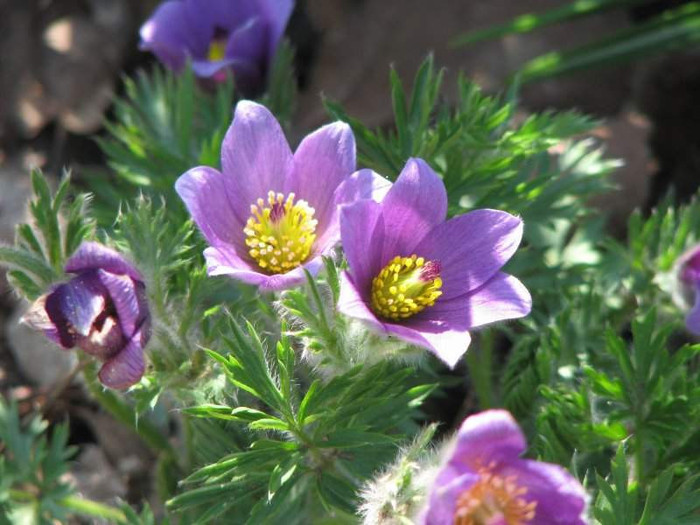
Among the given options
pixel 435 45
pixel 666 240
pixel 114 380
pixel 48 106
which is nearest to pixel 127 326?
pixel 114 380

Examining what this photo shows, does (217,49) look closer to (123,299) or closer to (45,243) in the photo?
(45,243)

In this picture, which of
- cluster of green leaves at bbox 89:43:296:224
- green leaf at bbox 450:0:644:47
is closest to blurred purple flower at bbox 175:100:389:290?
cluster of green leaves at bbox 89:43:296:224

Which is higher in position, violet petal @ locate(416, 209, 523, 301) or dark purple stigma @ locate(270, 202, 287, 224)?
dark purple stigma @ locate(270, 202, 287, 224)

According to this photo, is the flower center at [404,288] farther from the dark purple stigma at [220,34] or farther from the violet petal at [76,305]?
the dark purple stigma at [220,34]

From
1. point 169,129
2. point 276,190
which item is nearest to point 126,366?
point 276,190

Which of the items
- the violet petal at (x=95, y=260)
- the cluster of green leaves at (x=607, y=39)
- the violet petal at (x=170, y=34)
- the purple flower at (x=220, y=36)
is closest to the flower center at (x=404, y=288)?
the violet petal at (x=95, y=260)

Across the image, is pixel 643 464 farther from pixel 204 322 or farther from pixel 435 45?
pixel 435 45

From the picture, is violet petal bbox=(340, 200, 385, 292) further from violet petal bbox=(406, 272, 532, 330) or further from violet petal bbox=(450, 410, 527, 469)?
violet petal bbox=(450, 410, 527, 469)
